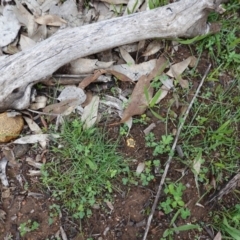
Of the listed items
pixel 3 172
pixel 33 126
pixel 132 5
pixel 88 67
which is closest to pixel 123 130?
pixel 88 67

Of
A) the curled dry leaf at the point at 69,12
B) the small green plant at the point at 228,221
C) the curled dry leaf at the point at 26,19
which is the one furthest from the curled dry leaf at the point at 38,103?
the small green plant at the point at 228,221

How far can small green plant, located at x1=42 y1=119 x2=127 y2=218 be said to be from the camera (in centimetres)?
269

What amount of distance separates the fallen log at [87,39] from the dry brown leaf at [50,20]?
0.75 feet

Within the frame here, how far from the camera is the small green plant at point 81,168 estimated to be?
106 inches

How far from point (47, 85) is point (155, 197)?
1.00 m

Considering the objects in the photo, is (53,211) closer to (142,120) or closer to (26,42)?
(142,120)

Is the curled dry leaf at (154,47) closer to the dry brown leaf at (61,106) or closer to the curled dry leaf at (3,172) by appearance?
the dry brown leaf at (61,106)

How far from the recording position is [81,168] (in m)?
2.73

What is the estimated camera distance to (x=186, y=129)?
2.86 metres

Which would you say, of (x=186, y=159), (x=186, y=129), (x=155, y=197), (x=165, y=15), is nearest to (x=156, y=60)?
(x=165, y=15)

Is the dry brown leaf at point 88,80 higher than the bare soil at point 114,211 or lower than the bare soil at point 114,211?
higher

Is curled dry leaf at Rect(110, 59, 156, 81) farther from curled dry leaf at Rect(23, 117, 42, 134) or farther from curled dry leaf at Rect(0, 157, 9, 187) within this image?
curled dry leaf at Rect(0, 157, 9, 187)

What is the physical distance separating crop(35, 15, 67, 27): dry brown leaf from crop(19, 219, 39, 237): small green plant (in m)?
1.31

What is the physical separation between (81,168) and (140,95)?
610 mm
